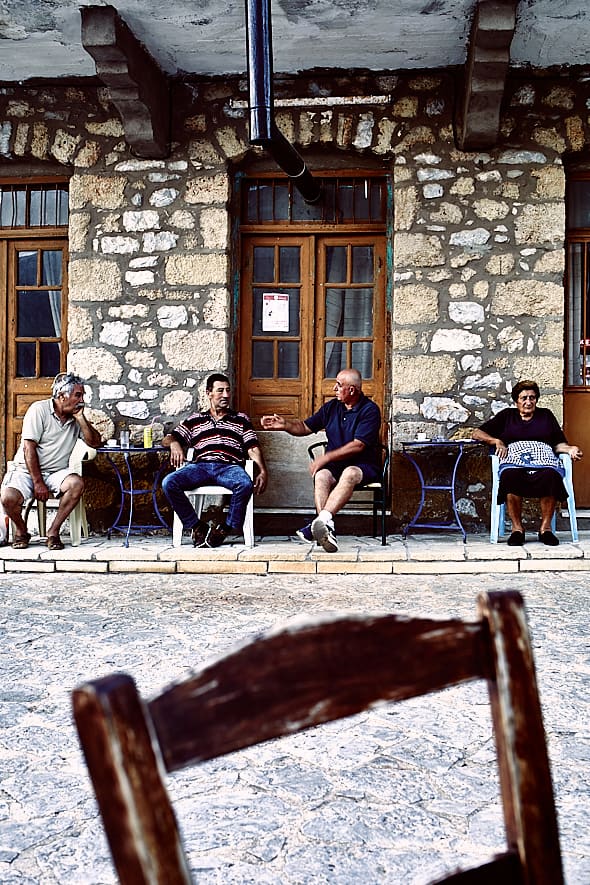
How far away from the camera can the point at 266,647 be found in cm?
66

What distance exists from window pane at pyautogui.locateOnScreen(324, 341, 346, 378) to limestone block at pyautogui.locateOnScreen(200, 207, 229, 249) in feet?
3.73

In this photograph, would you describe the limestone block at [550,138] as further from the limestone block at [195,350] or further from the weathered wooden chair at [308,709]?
the weathered wooden chair at [308,709]

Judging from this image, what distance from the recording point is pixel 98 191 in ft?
22.5

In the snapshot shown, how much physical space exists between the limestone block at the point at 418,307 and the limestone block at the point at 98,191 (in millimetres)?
2329

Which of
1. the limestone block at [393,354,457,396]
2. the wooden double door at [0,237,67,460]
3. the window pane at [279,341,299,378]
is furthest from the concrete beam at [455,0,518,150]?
the wooden double door at [0,237,67,460]

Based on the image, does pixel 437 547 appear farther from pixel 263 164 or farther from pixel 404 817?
pixel 404 817

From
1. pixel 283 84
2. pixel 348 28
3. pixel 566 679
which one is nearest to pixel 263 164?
pixel 283 84

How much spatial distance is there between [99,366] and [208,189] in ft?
5.26

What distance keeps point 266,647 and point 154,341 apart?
20.7 ft

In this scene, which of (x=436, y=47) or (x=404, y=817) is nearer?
(x=404, y=817)

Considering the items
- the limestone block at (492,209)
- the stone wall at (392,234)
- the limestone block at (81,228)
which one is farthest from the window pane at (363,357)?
the limestone block at (81,228)

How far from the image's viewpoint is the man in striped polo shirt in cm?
602

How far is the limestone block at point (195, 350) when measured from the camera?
22.1 ft

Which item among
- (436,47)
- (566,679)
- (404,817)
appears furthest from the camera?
(436,47)
